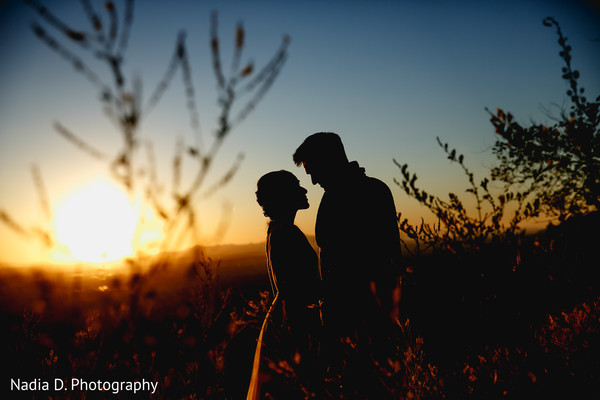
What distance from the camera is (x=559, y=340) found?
319 cm

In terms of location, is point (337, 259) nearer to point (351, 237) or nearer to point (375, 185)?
point (351, 237)

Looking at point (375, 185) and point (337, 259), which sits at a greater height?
point (375, 185)

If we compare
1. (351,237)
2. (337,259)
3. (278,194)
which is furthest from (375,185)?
(278,194)

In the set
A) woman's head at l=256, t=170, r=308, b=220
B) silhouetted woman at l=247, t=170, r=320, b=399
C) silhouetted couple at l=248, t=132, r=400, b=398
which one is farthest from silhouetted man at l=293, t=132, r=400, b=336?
woman's head at l=256, t=170, r=308, b=220

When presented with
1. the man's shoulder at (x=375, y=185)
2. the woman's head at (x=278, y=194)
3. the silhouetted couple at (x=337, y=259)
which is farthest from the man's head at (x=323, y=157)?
the woman's head at (x=278, y=194)

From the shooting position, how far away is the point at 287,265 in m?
3.14

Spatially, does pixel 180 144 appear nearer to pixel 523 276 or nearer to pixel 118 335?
pixel 118 335

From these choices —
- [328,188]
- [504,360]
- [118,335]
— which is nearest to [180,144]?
[118,335]

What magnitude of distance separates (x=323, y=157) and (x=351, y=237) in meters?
0.83

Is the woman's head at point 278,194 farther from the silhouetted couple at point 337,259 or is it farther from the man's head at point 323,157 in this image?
the man's head at point 323,157

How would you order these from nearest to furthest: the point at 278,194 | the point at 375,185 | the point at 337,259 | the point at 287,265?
1. the point at 337,259
2. the point at 375,185
3. the point at 287,265
4. the point at 278,194

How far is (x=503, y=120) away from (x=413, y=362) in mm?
2378

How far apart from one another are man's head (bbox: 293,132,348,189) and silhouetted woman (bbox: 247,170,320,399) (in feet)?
1.66

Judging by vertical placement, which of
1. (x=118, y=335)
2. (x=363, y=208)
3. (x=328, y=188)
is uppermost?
(x=328, y=188)
